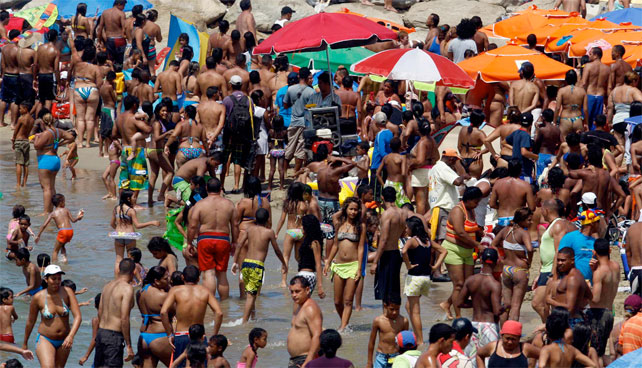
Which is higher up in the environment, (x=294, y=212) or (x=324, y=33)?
(x=324, y=33)

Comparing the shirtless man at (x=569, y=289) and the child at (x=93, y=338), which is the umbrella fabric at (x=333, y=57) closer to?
the child at (x=93, y=338)

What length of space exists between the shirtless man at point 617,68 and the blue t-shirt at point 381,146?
3.60m

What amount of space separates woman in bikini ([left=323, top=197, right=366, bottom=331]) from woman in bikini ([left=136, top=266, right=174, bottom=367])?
6.41 feet

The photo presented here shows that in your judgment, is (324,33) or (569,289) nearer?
(569,289)

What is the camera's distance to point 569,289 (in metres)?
9.76

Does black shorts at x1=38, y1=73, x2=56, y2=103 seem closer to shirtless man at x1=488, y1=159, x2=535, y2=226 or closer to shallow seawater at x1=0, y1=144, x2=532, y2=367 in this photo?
shallow seawater at x1=0, y1=144, x2=532, y2=367

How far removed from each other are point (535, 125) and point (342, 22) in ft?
10.2

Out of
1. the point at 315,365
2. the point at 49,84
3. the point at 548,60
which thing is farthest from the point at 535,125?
the point at 49,84

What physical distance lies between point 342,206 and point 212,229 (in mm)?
1562

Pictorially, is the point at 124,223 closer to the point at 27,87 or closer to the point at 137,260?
the point at 137,260

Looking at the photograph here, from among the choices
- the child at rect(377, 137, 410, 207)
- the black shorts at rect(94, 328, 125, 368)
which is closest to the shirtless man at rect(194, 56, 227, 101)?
the child at rect(377, 137, 410, 207)

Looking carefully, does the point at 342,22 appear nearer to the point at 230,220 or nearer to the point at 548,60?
the point at 548,60

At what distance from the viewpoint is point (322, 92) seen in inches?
634

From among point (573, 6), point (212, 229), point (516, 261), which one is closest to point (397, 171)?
point (212, 229)
